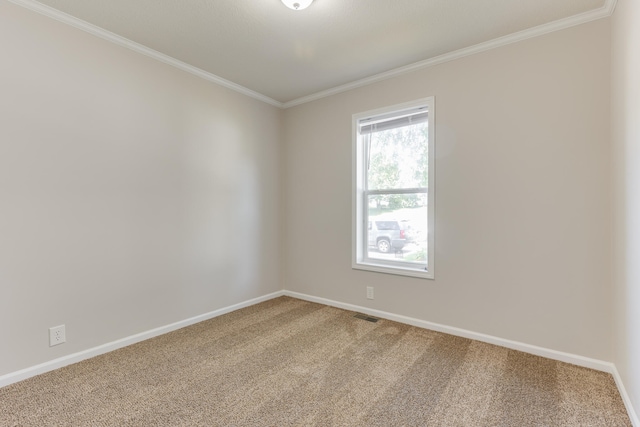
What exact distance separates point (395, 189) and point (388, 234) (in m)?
0.50

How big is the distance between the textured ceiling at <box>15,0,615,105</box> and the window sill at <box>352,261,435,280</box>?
6.66ft

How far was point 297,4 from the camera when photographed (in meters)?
2.06

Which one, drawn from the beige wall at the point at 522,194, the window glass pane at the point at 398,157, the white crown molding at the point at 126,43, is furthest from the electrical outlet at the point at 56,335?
the window glass pane at the point at 398,157

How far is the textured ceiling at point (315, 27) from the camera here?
2.14m

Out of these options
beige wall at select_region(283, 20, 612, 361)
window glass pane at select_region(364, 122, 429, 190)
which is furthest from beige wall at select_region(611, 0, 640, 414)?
window glass pane at select_region(364, 122, 429, 190)

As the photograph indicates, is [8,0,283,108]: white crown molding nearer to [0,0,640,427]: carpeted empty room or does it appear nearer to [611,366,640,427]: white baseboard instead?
[0,0,640,427]: carpeted empty room

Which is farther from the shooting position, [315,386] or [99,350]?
[99,350]

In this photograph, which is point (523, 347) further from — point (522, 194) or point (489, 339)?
point (522, 194)

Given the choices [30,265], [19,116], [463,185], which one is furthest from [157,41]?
[463,185]

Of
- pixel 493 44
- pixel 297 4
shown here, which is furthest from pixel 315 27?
pixel 493 44

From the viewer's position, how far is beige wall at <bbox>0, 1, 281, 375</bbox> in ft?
6.82

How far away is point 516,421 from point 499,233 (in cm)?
139

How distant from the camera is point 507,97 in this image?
253cm

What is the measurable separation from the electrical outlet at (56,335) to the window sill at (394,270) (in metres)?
2.60
